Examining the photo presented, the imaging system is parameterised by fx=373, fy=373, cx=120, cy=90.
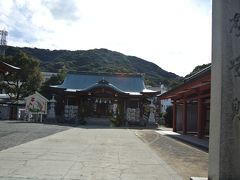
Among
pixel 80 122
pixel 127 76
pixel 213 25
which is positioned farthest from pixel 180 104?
pixel 213 25

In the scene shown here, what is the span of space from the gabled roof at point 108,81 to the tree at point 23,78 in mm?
5918

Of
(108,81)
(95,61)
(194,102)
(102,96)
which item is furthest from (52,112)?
(95,61)

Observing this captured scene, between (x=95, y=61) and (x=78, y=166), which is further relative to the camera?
(x=95, y=61)

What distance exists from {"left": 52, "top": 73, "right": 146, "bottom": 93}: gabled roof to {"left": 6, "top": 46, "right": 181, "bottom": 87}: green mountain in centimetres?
5697

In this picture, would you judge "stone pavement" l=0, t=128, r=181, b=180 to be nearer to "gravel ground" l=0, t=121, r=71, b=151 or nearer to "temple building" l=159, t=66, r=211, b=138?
"gravel ground" l=0, t=121, r=71, b=151

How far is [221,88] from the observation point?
6449mm

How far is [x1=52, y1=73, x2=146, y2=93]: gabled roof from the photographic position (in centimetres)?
4684

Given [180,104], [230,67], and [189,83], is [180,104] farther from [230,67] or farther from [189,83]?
[230,67]

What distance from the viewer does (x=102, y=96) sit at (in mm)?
43312

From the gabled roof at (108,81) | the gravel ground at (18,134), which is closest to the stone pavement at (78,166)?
the gravel ground at (18,134)

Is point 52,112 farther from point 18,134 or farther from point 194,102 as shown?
point 18,134

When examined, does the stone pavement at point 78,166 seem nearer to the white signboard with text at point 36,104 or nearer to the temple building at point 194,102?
the temple building at point 194,102

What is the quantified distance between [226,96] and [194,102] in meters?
24.7

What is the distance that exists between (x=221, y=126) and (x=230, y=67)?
103 cm
